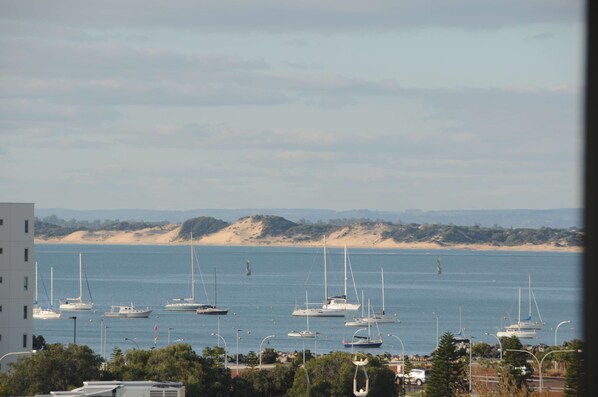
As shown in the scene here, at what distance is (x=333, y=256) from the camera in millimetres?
147750

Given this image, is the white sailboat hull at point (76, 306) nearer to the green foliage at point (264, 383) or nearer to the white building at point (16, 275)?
the white building at point (16, 275)

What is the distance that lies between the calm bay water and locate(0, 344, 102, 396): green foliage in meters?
14.1

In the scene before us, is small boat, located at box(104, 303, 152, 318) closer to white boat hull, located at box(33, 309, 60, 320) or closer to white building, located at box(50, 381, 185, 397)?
white boat hull, located at box(33, 309, 60, 320)

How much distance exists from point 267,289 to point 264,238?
8331 cm

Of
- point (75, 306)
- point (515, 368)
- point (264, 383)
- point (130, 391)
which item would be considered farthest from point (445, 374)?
A: point (75, 306)

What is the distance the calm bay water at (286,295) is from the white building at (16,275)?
51.1 ft

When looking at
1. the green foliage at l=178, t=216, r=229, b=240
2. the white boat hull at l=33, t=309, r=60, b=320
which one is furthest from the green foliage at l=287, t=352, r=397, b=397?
the green foliage at l=178, t=216, r=229, b=240

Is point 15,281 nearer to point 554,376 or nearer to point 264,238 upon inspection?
point 554,376

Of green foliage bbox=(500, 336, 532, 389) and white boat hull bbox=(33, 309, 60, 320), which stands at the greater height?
green foliage bbox=(500, 336, 532, 389)

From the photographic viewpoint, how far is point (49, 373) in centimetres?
2155

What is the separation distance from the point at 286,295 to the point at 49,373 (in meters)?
63.9

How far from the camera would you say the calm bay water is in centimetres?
5806

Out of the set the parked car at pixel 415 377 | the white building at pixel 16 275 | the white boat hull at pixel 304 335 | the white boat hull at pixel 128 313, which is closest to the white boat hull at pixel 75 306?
the white boat hull at pixel 128 313

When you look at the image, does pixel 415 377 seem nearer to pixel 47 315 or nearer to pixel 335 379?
pixel 335 379
